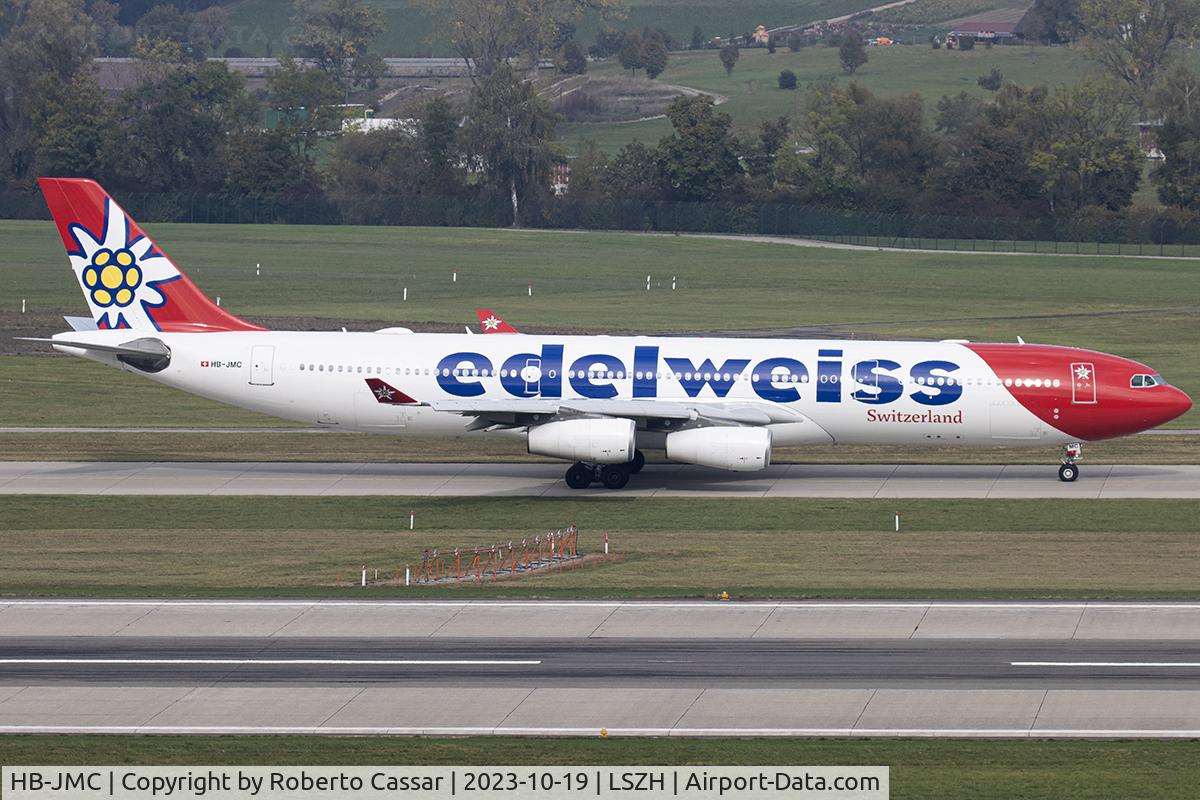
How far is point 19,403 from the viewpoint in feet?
216

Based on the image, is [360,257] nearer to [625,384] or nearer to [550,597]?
[625,384]

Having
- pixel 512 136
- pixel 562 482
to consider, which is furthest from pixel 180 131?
pixel 562 482

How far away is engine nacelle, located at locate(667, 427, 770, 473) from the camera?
158ft

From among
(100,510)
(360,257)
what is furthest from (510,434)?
(360,257)

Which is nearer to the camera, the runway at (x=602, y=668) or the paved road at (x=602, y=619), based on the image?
the runway at (x=602, y=668)

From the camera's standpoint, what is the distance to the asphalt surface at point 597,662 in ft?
98.4

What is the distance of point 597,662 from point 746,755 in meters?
5.99

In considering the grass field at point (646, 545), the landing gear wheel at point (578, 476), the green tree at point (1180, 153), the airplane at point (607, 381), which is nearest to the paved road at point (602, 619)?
the grass field at point (646, 545)

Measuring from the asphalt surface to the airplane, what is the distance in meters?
16.3

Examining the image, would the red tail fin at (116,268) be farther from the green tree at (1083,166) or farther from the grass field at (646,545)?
the green tree at (1083,166)

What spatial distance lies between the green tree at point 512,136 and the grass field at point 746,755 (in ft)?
502

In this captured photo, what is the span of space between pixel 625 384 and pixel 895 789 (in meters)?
27.7
